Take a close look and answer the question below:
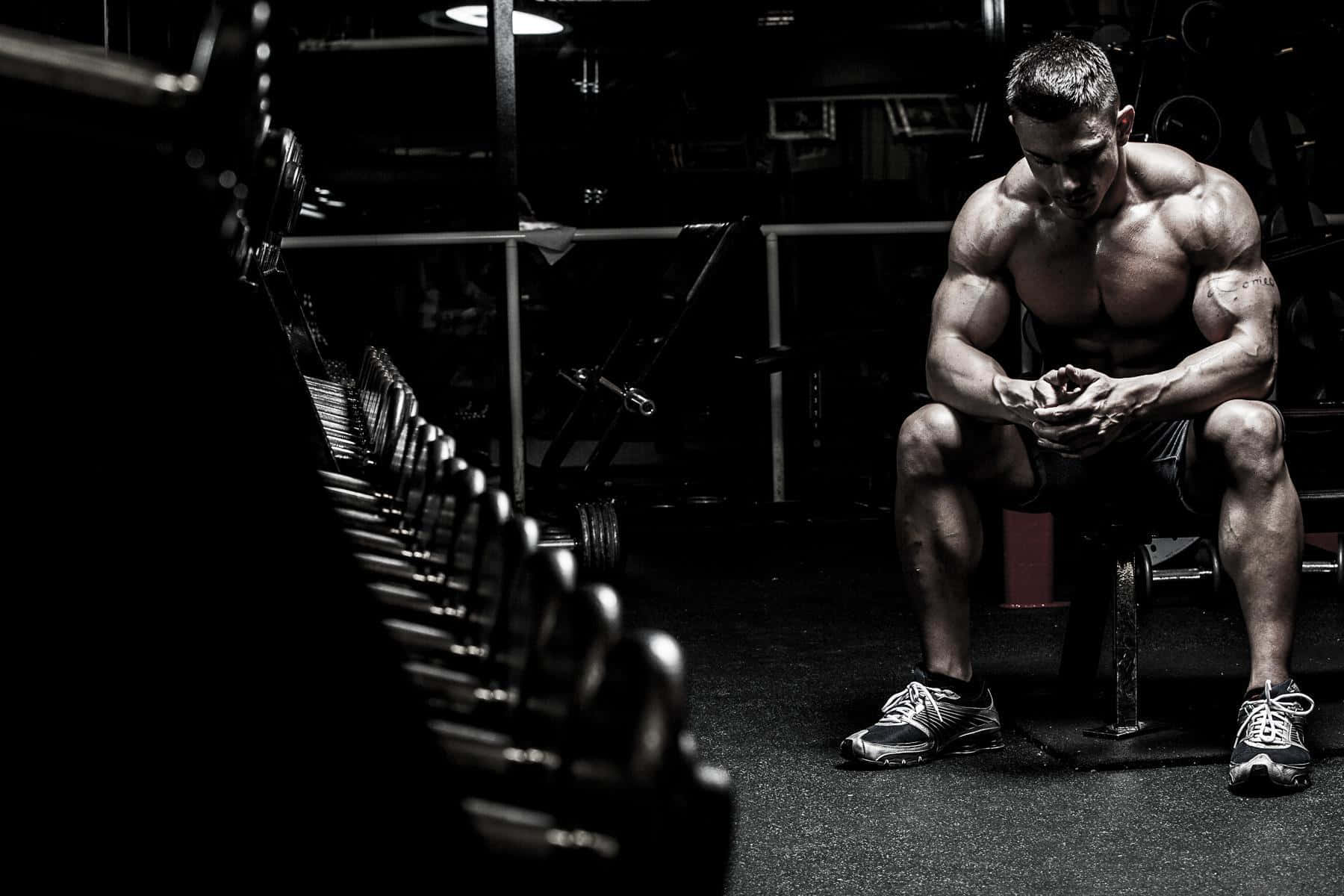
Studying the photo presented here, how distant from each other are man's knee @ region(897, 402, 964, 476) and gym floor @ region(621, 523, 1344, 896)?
0.42m

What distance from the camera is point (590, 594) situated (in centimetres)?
50

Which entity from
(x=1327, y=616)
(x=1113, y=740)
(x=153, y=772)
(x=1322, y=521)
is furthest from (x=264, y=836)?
(x=1327, y=616)

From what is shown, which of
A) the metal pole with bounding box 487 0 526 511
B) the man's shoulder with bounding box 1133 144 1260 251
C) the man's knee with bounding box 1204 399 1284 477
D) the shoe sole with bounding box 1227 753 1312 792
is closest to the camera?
the shoe sole with bounding box 1227 753 1312 792

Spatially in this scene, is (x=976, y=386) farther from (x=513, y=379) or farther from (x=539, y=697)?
(x=513, y=379)

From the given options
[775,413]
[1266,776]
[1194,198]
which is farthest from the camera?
[775,413]

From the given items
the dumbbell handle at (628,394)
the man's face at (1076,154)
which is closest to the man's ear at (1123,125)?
the man's face at (1076,154)

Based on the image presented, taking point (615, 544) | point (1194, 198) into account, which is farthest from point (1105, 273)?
point (615, 544)

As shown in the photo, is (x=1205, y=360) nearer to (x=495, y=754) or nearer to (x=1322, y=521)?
(x=1322, y=521)

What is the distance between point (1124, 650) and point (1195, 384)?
1.31 ft

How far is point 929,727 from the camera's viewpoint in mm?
2064

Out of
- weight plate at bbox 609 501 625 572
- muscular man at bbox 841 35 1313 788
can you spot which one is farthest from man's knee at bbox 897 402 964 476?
weight plate at bbox 609 501 625 572

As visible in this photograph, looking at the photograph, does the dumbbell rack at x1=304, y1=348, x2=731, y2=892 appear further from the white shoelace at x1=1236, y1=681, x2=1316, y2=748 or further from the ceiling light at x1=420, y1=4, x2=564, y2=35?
the ceiling light at x1=420, y1=4, x2=564, y2=35

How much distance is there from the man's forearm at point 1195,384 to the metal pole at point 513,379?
2770 mm

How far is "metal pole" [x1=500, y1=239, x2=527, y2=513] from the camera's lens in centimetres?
452
